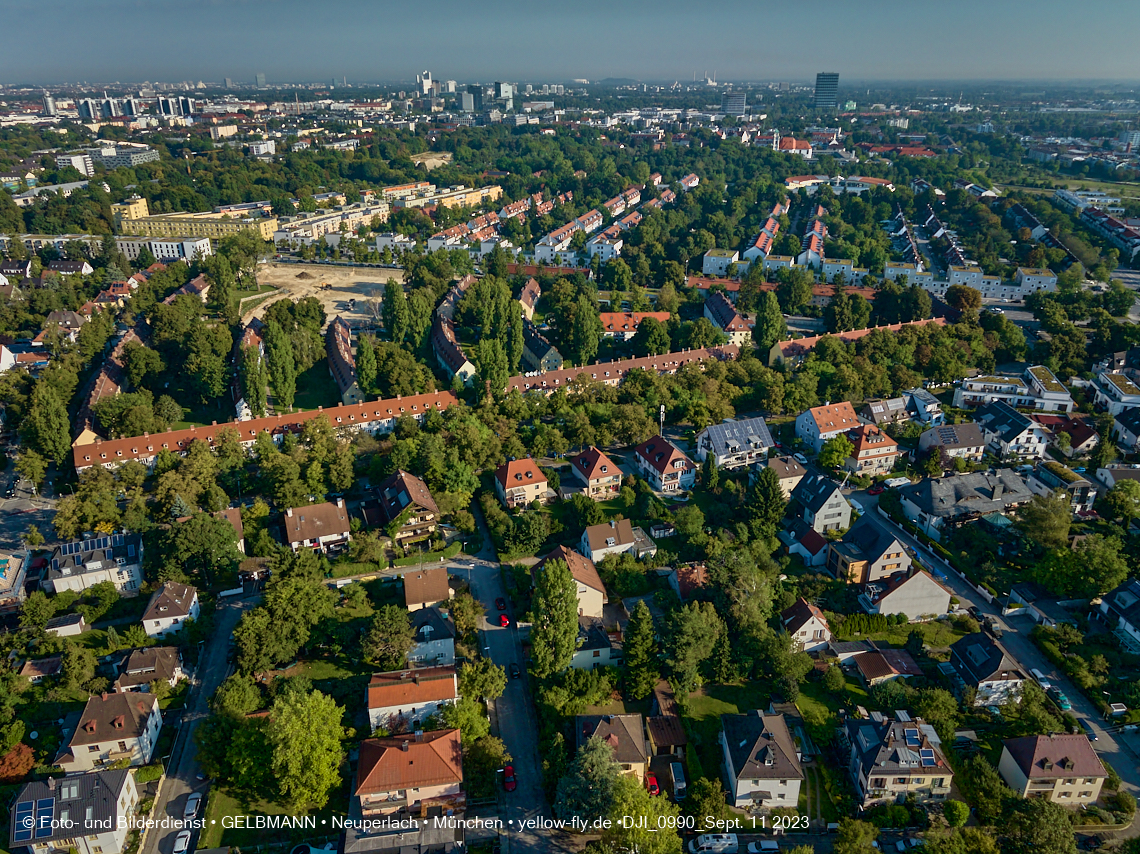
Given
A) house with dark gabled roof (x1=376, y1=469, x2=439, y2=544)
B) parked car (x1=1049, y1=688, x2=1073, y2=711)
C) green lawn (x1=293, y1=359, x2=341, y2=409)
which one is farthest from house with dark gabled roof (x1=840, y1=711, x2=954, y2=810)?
green lawn (x1=293, y1=359, x2=341, y2=409)

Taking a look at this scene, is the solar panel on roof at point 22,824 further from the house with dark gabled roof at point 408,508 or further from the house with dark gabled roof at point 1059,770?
the house with dark gabled roof at point 1059,770

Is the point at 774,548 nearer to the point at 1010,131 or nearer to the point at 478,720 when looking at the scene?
the point at 478,720

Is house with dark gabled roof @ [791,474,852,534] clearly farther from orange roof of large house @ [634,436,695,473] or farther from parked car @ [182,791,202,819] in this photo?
parked car @ [182,791,202,819]

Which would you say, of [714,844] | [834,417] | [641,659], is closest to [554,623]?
[641,659]

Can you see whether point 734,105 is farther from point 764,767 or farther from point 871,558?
point 764,767

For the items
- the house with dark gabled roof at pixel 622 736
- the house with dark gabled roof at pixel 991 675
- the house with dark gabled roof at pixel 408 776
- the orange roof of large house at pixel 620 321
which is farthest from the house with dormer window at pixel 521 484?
the orange roof of large house at pixel 620 321

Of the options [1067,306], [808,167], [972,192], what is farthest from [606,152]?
[1067,306]
